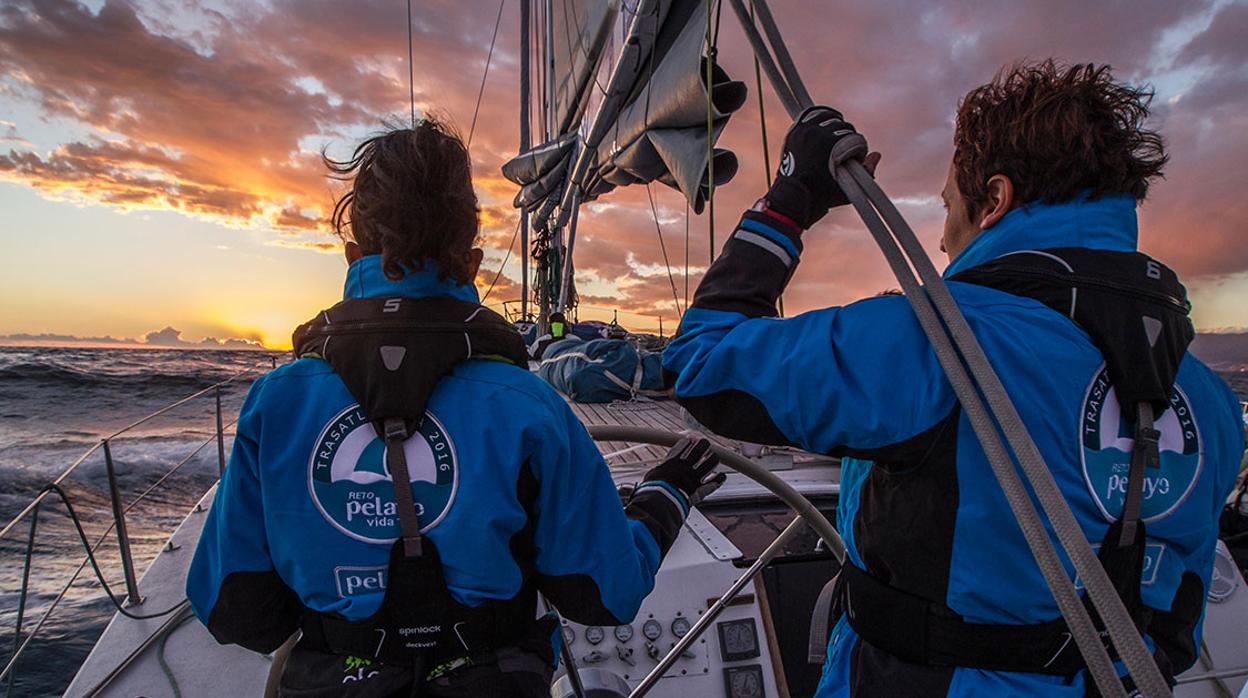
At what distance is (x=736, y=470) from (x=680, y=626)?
778 millimetres

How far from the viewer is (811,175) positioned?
1.22 m

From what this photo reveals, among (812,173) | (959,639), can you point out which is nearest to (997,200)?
(812,173)

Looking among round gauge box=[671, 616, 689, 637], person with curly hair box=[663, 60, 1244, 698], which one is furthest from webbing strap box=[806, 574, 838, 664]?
round gauge box=[671, 616, 689, 637]

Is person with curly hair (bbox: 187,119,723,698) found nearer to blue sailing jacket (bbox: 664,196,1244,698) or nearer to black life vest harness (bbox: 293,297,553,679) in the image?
black life vest harness (bbox: 293,297,553,679)

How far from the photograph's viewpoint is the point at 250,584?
1.23 metres

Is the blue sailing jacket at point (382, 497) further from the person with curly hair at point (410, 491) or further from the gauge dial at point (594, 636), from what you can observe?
the gauge dial at point (594, 636)

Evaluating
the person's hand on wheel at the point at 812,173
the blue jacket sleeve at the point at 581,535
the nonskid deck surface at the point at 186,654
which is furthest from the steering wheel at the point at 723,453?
the person's hand on wheel at the point at 812,173

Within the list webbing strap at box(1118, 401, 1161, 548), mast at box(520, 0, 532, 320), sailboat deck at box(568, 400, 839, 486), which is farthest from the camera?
mast at box(520, 0, 532, 320)

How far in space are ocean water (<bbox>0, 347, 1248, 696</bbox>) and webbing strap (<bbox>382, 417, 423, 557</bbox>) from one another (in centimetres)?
322

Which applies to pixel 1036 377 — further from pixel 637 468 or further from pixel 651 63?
pixel 651 63

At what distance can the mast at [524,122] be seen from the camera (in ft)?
38.9

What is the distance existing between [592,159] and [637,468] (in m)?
4.90

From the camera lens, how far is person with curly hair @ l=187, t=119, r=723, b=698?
1142 millimetres

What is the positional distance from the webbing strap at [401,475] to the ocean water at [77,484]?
10.6 ft
